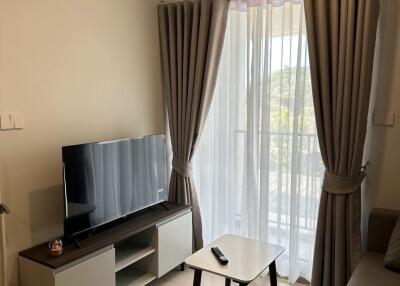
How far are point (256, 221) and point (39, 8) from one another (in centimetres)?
237

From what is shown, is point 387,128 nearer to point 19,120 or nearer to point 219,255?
point 219,255

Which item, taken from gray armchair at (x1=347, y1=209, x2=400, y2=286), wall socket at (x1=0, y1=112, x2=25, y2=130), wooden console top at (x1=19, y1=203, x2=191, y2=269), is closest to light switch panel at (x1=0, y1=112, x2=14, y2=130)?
wall socket at (x1=0, y1=112, x2=25, y2=130)

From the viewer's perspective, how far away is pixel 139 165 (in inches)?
111

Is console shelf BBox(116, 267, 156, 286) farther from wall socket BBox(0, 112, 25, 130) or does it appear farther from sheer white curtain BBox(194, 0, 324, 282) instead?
wall socket BBox(0, 112, 25, 130)

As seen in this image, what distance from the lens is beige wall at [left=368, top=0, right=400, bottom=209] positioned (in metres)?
2.52

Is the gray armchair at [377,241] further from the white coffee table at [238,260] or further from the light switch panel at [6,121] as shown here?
the light switch panel at [6,121]

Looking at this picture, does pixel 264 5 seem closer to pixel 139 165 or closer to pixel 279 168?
pixel 279 168

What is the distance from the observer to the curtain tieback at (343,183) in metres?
2.52

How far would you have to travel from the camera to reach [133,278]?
2.78m

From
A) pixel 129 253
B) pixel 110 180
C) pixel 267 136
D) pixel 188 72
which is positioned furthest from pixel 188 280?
pixel 188 72

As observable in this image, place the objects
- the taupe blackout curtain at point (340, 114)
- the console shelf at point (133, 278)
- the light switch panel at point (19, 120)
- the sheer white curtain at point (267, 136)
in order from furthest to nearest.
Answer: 1. the sheer white curtain at point (267, 136)
2. the console shelf at point (133, 278)
3. the taupe blackout curtain at point (340, 114)
4. the light switch panel at point (19, 120)

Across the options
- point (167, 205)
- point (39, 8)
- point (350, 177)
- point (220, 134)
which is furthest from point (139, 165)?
point (350, 177)

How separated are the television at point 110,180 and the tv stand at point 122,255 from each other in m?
0.11

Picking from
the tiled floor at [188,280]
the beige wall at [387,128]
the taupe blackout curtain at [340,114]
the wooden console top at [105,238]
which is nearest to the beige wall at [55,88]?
the wooden console top at [105,238]
